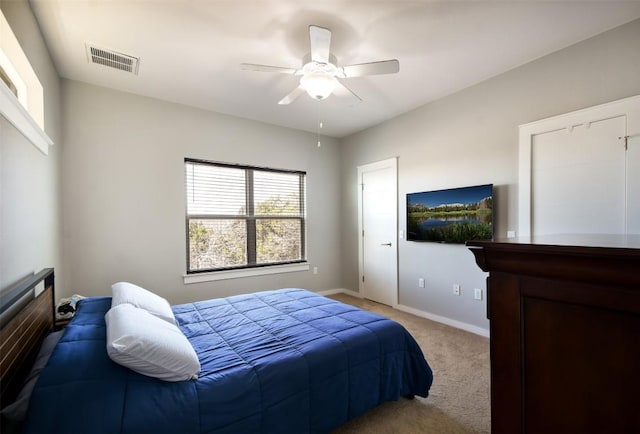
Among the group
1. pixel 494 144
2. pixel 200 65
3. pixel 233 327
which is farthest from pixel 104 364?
pixel 494 144

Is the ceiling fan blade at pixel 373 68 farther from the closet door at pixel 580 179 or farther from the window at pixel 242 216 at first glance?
the window at pixel 242 216

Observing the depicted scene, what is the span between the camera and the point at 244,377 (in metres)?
1.40

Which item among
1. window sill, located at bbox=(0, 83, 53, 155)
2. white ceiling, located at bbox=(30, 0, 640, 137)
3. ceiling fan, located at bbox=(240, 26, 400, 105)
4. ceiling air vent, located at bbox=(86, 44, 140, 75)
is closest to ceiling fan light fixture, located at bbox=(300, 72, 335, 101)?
ceiling fan, located at bbox=(240, 26, 400, 105)

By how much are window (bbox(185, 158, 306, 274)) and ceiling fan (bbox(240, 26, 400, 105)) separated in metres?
1.92

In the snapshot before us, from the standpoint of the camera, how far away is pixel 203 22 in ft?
7.00

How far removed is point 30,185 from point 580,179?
4196 mm

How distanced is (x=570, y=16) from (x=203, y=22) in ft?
8.89

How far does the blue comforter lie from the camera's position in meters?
1.10

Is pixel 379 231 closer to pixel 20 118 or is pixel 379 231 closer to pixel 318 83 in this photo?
pixel 318 83

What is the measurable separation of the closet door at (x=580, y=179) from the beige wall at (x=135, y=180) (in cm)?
329

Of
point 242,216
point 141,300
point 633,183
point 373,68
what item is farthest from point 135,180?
point 633,183

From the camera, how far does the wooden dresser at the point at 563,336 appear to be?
0.51 meters

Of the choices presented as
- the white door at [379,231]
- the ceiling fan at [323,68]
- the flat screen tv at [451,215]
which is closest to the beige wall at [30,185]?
the ceiling fan at [323,68]

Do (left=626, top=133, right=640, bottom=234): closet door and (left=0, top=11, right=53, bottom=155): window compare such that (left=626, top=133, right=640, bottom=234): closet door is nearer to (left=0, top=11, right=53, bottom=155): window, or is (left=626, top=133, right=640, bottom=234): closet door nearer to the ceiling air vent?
(left=0, top=11, right=53, bottom=155): window
